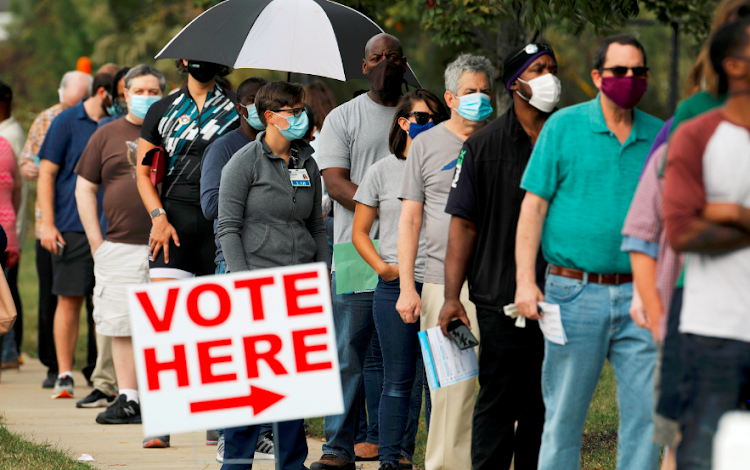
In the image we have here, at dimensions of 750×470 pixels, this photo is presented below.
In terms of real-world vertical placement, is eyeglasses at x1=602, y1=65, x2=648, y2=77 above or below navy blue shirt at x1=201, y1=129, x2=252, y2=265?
above

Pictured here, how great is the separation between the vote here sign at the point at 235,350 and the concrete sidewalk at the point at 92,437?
0.90 meters

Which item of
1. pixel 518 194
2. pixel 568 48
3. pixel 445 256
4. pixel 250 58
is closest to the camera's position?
pixel 518 194

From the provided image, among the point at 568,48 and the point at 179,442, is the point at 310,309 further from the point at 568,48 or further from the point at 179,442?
the point at 568,48

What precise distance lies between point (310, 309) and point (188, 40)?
2.85 metres

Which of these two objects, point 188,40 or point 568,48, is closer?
point 188,40

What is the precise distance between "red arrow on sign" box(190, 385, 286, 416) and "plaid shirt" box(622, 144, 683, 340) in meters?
1.65

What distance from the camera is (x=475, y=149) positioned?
15.3ft

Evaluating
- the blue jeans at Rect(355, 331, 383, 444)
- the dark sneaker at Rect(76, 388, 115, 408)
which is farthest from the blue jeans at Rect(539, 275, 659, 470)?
the dark sneaker at Rect(76, 388, 115, 408)

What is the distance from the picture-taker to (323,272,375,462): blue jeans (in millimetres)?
5836

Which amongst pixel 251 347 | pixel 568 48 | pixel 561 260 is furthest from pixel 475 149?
pixel 568 48

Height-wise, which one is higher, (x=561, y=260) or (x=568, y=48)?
(x=568, y=48)

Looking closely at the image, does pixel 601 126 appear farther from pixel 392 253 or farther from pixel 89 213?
pixel 89 213

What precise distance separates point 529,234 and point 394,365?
5.55 ft

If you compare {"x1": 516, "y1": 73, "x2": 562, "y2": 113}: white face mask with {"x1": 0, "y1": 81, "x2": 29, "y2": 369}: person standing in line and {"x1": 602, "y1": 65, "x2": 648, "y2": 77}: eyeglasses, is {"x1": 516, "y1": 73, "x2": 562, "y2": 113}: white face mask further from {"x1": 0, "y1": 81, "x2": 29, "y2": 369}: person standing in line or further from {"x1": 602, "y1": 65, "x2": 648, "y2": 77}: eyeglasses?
{"x1": 0, "y1": 81, "x2": 29, "y2": 369}: person standing in line
